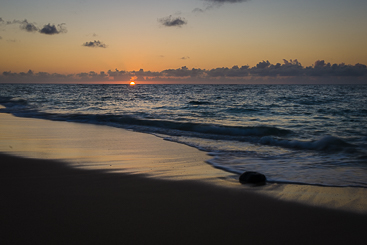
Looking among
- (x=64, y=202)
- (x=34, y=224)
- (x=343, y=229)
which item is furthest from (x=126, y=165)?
(x=343, y=229)

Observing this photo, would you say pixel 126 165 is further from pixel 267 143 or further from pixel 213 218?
pixel 267 143

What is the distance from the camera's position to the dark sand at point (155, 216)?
2.80 m

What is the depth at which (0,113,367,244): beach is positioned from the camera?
2838 millimetres

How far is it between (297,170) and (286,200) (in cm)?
194

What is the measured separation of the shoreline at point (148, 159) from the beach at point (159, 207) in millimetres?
29

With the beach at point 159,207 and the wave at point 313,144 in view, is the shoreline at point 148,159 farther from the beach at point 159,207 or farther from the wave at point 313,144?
the wave at point 313,144

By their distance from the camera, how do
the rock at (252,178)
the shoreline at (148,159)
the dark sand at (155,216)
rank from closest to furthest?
the dark sand at (155,216) → the shoreline at (148,159) → the rock at (252,178)

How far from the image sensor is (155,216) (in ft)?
10.7

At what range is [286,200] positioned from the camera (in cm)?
390

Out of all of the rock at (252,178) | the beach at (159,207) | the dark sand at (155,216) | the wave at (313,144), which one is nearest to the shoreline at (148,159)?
A: the beach at (159,207)

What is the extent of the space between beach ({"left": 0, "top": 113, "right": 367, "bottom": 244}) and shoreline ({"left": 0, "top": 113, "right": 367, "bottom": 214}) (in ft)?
0.10

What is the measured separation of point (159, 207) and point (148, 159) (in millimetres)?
2882

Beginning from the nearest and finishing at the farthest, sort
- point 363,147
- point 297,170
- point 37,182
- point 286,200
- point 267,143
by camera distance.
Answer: point 286,200, point 37,182, point 297,170, point 363,147, point 267,143

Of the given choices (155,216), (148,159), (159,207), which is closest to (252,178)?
(159,207)
